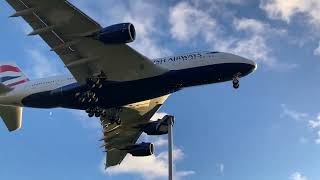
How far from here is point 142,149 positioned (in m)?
71.8

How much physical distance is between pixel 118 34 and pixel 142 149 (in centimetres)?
2059

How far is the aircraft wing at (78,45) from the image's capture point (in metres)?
54.8

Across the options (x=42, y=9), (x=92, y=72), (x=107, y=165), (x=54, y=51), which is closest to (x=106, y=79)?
(x=92, y=72)

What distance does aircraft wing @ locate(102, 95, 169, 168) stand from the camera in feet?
232

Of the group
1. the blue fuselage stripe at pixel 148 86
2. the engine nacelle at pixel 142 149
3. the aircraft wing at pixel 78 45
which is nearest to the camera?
the aircraft wing at pixel 78 45

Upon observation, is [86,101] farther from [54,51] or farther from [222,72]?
[222,72]

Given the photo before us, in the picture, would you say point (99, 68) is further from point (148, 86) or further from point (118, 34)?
point (118, 34)

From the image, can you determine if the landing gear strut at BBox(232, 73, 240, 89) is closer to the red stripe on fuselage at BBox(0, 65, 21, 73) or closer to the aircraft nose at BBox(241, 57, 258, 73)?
the aircraft nose at BBox(241, 57, 258, 73)

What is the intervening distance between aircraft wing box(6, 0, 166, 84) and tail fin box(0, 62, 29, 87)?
9881mm

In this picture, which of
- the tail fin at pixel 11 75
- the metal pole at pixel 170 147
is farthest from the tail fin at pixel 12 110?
the metal pole at pixel 170 147

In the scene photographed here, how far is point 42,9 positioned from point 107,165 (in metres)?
27.0

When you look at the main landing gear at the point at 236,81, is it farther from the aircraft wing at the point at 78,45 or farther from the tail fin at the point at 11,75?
the tail fin at the point at 11,75

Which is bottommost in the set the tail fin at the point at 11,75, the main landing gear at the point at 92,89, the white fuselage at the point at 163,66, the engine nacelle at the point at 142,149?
the engine nacelle at the point at 142,149

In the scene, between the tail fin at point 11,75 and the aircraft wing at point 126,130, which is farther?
the aircraft wing at point 126,130
